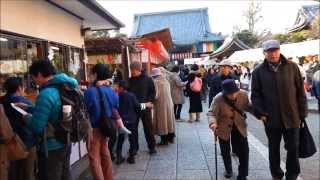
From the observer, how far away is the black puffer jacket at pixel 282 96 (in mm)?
6352

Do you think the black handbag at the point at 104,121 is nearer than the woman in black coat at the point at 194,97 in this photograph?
Yes

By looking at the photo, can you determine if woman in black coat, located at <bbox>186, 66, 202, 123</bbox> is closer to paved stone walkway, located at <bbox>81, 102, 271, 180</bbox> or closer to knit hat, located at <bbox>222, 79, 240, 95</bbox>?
paved stone walkway, located at <bbox>81, 102, 271, 180</bbox>

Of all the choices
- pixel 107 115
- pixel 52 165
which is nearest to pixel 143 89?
pixel 107 115

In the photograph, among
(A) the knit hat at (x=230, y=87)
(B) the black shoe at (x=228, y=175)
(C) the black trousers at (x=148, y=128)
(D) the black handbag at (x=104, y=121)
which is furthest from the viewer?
(C) the black trousers at (x=148, y=128)

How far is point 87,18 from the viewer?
36.0ft

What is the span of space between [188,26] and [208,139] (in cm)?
4597

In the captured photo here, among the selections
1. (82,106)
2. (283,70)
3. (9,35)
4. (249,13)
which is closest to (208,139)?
(283,70)

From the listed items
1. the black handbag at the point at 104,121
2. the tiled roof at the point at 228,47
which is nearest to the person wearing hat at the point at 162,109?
the black handbag at the point at 104,121

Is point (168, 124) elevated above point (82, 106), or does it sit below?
below

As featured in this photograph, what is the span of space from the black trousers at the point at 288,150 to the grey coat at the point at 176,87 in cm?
698

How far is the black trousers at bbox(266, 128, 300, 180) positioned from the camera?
253 inches

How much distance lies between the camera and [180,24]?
57094 mm

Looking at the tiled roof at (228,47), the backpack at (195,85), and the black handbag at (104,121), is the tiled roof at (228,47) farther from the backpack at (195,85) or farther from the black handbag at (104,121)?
the black handbag at (104,121)

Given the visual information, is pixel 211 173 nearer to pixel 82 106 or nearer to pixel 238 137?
pixel 238 137
